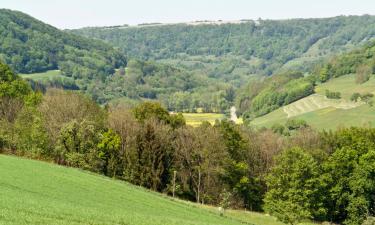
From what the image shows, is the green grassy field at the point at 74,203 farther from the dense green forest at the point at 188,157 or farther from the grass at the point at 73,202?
the dense green forest at the point at 188,157

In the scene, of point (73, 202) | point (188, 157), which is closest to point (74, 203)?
point (73, 202)

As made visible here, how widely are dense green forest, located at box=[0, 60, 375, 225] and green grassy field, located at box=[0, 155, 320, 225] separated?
14.1m

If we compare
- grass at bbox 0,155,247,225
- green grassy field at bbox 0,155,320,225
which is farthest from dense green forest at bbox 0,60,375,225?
grass at bbox 0,155,247,225

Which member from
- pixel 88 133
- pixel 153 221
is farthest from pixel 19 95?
pixel 153 221

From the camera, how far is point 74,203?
39.3 meters

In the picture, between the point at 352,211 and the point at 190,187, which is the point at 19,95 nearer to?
the point at 190,187

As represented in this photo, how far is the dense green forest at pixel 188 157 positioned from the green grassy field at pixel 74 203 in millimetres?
14094

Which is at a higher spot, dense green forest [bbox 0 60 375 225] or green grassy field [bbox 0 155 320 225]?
green grassy field [bbox 0 155 320 225]

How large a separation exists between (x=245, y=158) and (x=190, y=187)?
12531 mm

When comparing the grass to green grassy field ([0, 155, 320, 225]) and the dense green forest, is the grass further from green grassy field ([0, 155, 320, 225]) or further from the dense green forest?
the dense green forest

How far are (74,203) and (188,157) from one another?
49399mm

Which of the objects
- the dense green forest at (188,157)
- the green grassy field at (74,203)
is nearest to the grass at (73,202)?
Result: the green grassy field at (74,203)

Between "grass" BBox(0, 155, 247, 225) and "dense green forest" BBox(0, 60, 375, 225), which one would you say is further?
"dense green forest" BBox(0, 60, 375, 225)

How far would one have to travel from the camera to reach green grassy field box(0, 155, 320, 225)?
98.9 ft
